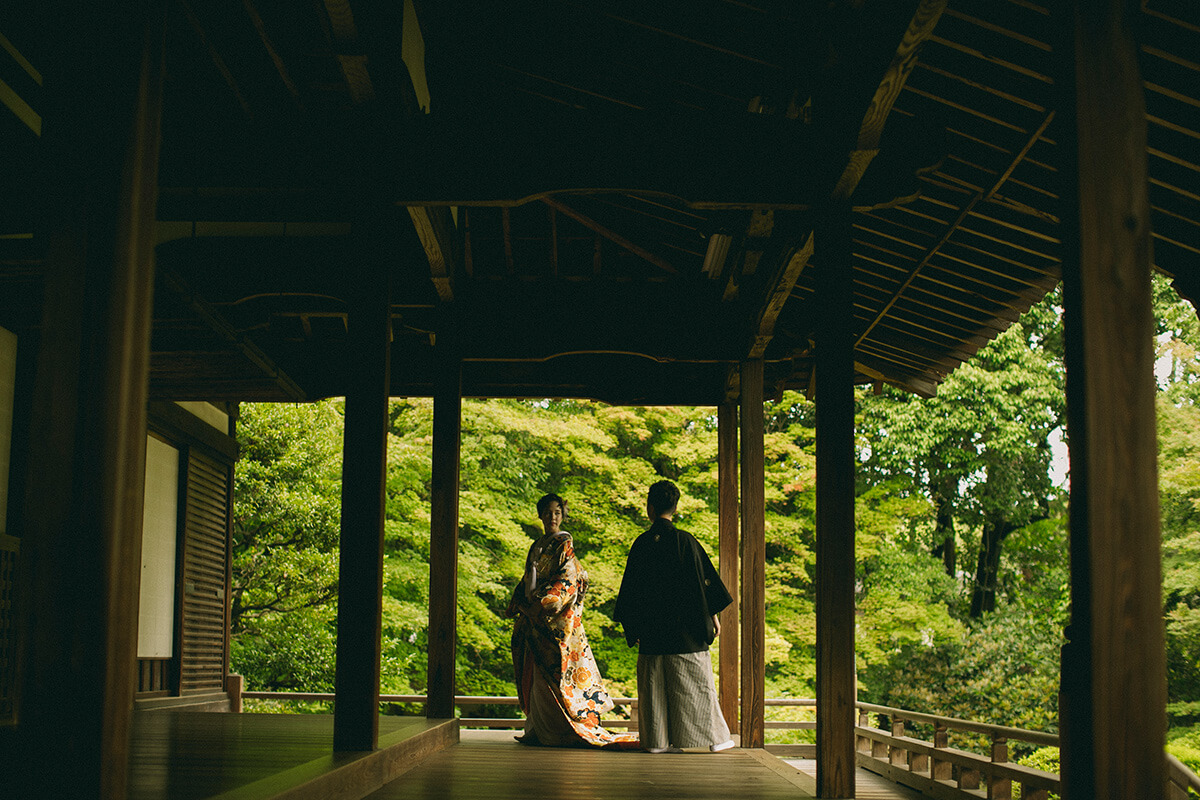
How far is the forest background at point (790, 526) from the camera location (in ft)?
41.1

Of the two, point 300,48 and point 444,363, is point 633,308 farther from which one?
point 300,48

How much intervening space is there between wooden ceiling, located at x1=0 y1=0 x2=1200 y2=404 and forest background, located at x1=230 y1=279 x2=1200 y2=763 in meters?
6.48

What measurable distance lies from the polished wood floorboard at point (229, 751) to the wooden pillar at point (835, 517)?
5.53 feet

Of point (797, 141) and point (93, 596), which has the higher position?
point (797, 141)

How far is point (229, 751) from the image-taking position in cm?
433

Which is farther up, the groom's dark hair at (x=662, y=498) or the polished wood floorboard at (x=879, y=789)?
the groom's dark hair at (x=662, y=498)

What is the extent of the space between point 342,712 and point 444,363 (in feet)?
9.84

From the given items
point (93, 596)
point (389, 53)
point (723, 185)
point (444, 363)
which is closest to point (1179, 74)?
point (723, 185)

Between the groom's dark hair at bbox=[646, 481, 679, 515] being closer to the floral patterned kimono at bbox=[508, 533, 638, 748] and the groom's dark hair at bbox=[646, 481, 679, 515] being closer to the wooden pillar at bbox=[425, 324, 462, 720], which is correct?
the floral patterned kimono at bbox=[508, 533, 638, 748]

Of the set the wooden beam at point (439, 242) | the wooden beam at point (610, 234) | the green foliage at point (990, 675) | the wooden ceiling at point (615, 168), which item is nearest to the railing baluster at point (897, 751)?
the wooden ceiling at point (615, 168)

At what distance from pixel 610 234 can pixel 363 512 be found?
315 cm

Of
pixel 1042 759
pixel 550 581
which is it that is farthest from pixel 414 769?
pixel 1042 759

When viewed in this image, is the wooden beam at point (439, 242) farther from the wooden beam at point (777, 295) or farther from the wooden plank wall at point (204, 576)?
the wooden plank wall at point (204, 576)

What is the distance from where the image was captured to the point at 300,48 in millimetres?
4367
